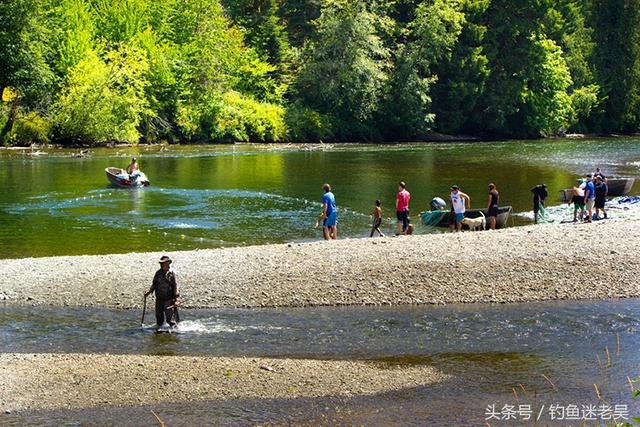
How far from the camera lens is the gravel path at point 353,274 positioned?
21.9 metres

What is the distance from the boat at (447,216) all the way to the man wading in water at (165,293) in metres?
16.5

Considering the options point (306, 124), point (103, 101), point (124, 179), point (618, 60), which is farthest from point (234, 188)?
point (618, 60)

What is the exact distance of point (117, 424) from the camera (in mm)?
13992

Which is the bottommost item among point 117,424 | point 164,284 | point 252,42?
point 117,424

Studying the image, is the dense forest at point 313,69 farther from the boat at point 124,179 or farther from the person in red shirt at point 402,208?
the person in red shirt at point 402,208

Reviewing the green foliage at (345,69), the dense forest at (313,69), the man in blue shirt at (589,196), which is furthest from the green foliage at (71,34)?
the man in blue shirt at (589,196)

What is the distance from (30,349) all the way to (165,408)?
447cm

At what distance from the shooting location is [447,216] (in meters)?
33.7

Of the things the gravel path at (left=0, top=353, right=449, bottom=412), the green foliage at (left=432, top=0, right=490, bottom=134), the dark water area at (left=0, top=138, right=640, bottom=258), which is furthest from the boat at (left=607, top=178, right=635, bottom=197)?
the green foliage at (left=432, top=0, right=490, bottom=134)

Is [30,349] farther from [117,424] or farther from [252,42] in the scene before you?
[252,42]

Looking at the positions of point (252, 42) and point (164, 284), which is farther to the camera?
point (252, 42)

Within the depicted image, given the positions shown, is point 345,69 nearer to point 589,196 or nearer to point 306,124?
point 306,124

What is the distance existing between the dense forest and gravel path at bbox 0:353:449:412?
185ft

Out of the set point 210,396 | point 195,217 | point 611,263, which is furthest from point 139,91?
point 210,396
